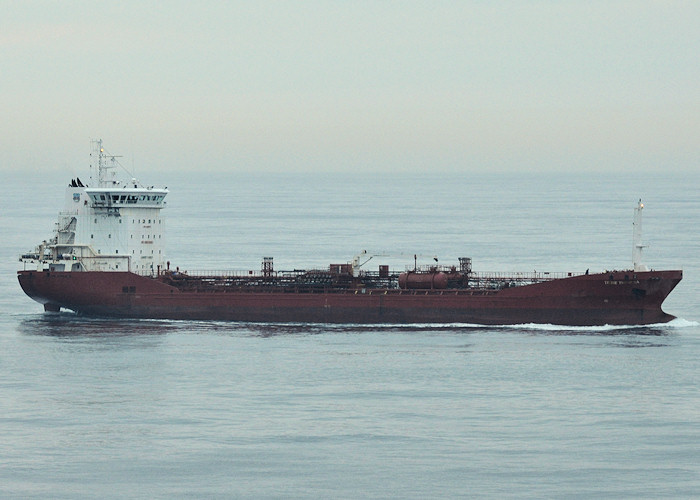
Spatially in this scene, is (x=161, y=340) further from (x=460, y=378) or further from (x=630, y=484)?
(x=630, y=484)

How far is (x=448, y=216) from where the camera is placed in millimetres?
164625

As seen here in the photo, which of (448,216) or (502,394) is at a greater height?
(448,216)

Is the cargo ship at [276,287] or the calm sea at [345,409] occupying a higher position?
the cargo ship at [276,287]

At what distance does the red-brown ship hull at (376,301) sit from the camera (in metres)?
65.1

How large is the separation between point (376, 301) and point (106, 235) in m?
15.9

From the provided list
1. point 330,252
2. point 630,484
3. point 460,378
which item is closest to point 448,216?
point 330,252

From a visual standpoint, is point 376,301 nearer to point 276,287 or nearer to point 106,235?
point 276,287

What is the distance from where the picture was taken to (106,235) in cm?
7250

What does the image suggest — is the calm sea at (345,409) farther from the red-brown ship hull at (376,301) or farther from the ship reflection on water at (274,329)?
the red-brown ship hull at (376,301)

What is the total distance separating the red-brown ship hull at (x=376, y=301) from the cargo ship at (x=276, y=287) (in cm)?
5

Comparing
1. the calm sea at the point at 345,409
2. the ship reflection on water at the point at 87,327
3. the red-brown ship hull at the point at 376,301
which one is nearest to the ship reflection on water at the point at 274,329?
the ship reflection on water at the point at 87,327

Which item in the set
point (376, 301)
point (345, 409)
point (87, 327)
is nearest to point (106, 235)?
point (87, 327)

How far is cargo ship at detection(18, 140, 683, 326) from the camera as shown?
65.4 m

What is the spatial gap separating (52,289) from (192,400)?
25.8m
